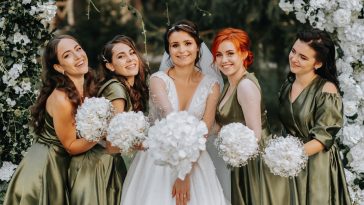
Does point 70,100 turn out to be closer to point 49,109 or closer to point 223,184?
point 49,109

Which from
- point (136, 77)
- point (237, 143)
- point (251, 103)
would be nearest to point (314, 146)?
point (251, 103)

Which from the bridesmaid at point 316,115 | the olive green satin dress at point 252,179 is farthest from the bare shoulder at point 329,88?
the olive green satin dress at point 252,179

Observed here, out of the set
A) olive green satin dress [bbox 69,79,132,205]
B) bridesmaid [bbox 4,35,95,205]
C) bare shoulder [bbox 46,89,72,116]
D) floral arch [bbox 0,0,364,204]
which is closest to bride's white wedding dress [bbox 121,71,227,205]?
olive green satin dress [bbox 69,79,132,205]

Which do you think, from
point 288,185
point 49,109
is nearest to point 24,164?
point 49,109

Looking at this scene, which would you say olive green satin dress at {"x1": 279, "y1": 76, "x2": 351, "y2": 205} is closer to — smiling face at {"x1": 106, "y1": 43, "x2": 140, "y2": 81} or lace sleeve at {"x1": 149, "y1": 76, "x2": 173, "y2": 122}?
lace sleeve at {"x1": 149, "y1": 76, "x2": 173, "y2": 122}

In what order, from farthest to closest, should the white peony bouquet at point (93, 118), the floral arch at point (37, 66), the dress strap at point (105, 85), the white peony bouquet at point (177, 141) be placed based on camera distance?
the floral arch at point (37, 66), the dress strap at point (105, 85), the white peony bouquet at point (93, 118), the white peony bouquet at point (177, 141)

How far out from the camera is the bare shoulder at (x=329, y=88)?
4527 mm

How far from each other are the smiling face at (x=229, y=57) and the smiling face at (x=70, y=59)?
1.10 m

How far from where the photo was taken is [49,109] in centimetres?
462

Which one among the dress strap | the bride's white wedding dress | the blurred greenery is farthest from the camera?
the blurred greenery

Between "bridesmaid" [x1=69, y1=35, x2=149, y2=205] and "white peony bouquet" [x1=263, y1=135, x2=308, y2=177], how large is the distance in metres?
1.21

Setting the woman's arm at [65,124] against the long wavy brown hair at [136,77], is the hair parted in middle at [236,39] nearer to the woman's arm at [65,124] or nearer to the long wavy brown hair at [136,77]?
the long wavy brown hair at [136,77]

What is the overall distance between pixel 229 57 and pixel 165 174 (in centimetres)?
103

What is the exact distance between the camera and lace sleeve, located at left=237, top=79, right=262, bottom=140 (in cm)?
436
